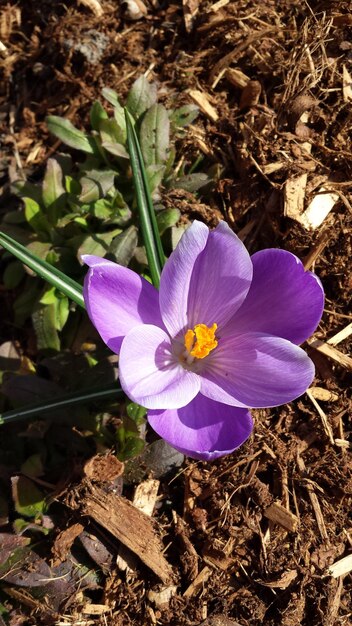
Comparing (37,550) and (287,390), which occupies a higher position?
(287,390)

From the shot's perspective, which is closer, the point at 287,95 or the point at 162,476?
the point at 162,476

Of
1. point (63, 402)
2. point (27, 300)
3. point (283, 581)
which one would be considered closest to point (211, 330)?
point (63, 402)

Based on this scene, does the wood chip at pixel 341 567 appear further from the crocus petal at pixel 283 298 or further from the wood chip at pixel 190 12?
the wood chip at pixel 190 12

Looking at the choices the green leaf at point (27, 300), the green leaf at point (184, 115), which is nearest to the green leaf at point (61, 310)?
the green leaf at point (27, 300)

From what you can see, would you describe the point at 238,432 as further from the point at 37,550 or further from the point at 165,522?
the point at 37,550

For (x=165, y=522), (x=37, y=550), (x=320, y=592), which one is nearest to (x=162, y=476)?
(x=165, y=522)

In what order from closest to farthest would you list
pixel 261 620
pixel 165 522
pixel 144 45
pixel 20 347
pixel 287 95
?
pixel 261 620
pixel 165 522
pixel 287 95
pixel 20 347
pixel 144 45

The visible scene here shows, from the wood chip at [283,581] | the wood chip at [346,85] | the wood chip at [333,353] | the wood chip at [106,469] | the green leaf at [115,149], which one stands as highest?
the wood chip at [346,85]

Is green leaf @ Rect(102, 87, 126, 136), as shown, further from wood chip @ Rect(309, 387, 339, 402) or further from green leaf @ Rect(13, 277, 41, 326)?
wood chip @ Rect(309, 387, 339, 402)
